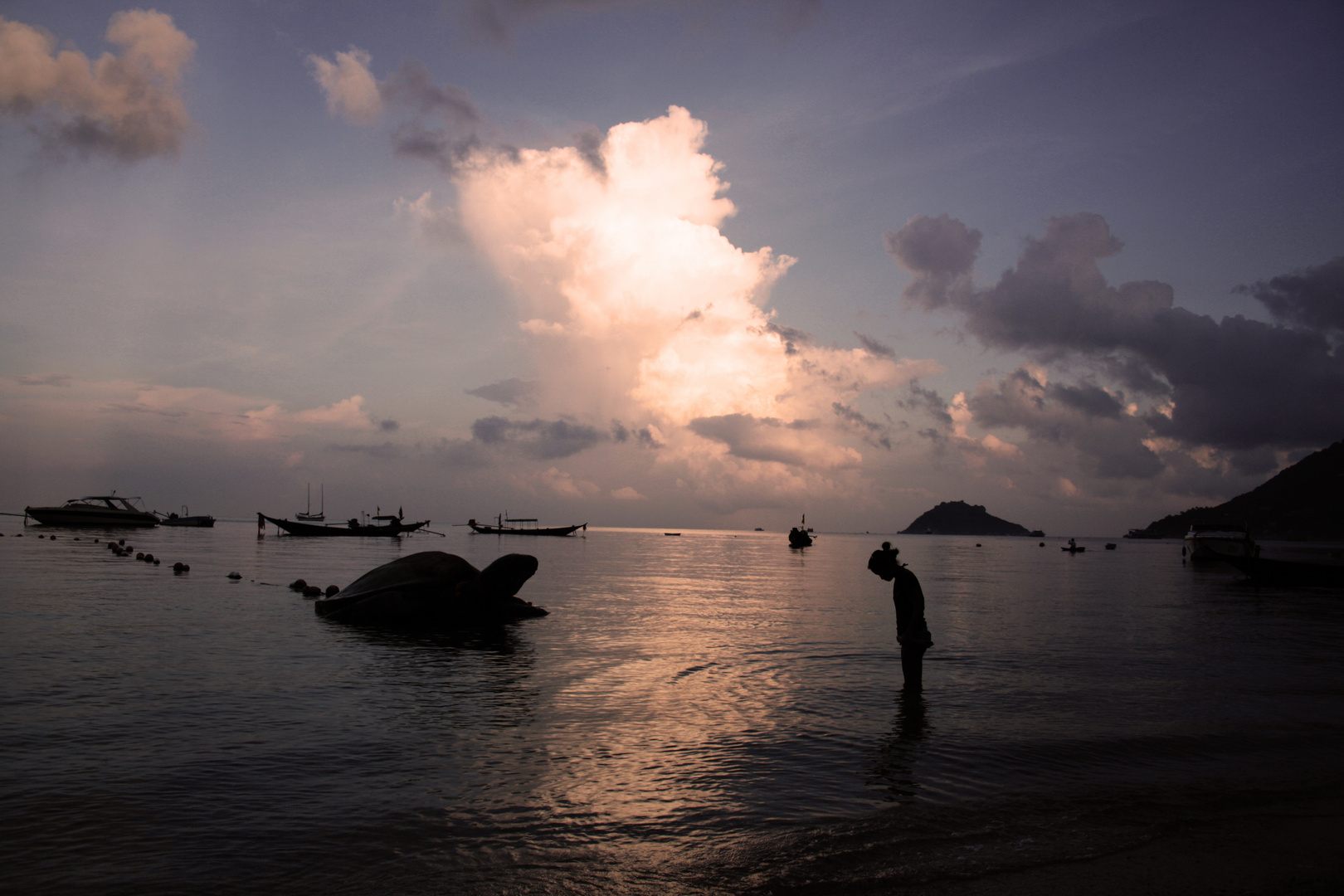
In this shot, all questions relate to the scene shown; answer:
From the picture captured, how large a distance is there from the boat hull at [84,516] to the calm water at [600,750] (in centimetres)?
9797

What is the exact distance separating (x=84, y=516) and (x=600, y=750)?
11764 centimetres

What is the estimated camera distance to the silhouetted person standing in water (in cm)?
1172

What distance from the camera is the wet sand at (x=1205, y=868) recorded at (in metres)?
5.42

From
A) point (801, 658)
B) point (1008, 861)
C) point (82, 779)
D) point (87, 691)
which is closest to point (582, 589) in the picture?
point (801, 658)

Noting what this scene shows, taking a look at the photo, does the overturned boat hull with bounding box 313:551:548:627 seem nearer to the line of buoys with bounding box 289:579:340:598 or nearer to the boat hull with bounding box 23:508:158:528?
the line of buoys with bounding box 289:579:340:598

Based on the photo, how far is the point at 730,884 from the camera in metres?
5.46

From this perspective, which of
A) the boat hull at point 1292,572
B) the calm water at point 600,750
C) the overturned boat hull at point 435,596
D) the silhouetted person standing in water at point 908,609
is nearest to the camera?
the calm water at point 600,750

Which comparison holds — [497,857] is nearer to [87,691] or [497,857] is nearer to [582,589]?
[87,691]

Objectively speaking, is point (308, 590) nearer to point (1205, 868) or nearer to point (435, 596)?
point (435, 596)

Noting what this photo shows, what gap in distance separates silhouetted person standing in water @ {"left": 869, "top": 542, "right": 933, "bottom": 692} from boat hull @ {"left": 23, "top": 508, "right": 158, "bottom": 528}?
387 feet

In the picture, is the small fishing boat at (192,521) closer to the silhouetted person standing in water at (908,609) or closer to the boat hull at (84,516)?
the boat hull at (84,516)

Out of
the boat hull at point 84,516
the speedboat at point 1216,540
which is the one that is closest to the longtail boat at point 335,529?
the boat hull at point 84,516

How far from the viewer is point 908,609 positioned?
38.7 feet

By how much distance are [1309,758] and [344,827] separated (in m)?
11.3
